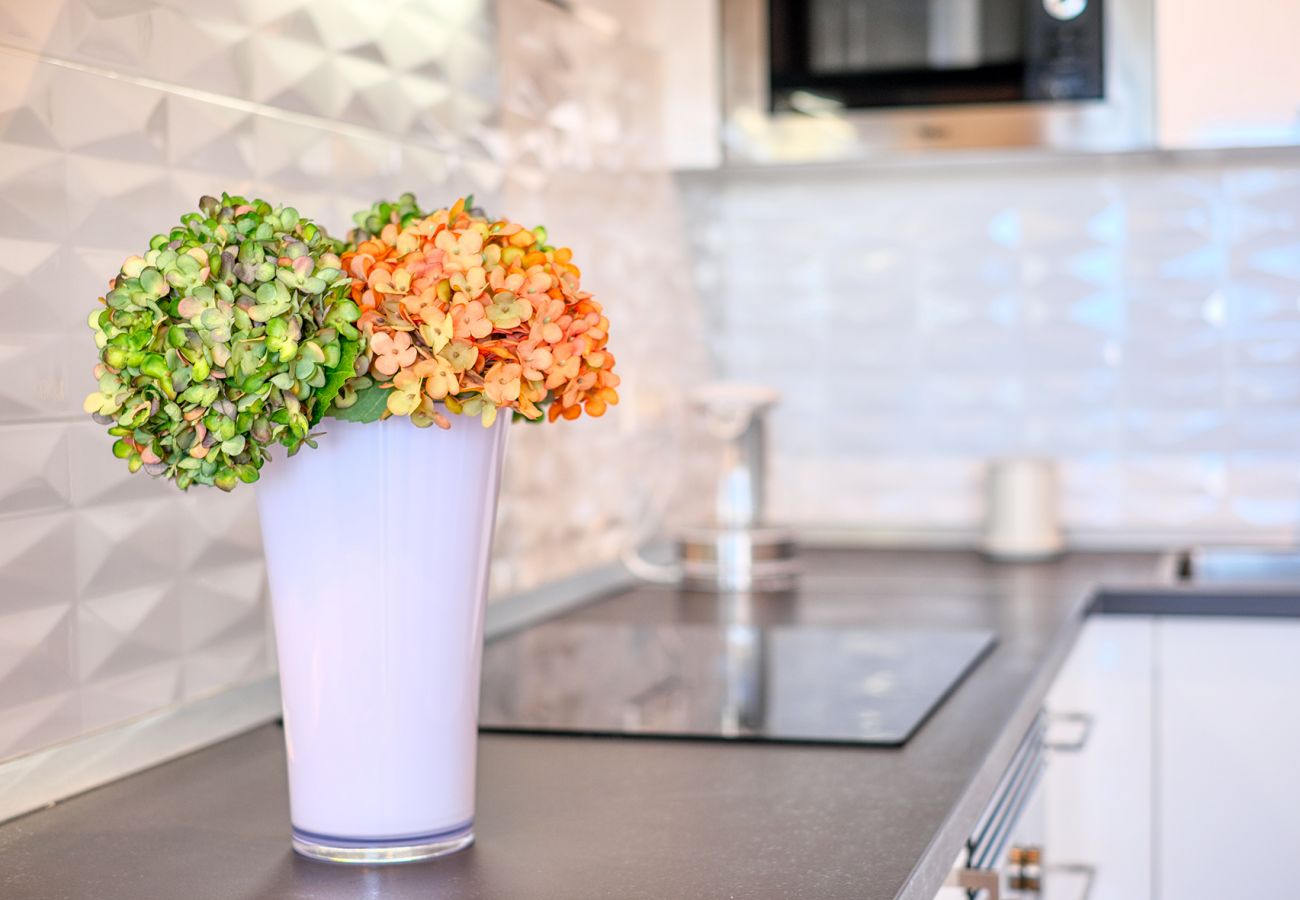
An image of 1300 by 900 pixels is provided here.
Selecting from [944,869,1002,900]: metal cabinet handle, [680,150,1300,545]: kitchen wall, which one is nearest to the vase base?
[944,869,1002,900]: metal cabinet handle

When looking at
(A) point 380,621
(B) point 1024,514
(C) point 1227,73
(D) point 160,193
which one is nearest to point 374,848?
(A) point 380,621

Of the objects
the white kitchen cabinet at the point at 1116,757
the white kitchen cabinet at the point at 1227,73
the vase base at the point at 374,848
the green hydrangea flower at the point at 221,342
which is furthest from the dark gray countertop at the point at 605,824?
the white kitchen cabinet at the point at 1227,73

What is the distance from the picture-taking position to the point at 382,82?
5.51 ft

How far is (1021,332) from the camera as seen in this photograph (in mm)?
2695

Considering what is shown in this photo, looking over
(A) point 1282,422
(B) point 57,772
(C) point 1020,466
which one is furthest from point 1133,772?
(B) point 57,772

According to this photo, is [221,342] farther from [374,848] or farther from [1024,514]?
[1024,514]

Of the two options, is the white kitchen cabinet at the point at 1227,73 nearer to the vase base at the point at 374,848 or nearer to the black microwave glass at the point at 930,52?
the black microwave glass at the point at 930,52

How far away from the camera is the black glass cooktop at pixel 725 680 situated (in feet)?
4.51

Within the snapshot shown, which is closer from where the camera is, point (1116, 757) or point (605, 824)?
point (605, 824)

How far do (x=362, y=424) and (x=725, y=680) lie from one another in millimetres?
715

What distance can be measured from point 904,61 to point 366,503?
5.64 feet

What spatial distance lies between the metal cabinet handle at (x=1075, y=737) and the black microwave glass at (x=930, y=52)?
3.18 ft

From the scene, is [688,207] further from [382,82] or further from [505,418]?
[505,418]

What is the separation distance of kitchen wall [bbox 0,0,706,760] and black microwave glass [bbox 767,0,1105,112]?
580 mm
